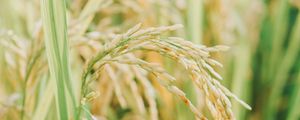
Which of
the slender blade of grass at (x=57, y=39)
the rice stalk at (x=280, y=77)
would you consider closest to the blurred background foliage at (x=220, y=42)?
the rice stalk at (x=280, y=77)

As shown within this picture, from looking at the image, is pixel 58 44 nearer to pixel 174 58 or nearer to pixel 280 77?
pixel 174 58

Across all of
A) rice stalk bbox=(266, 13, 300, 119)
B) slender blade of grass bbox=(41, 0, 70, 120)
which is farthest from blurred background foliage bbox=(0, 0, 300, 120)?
slender blade of grass bbox=(41, 0, 70, 120)

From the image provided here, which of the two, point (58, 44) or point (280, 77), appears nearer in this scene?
point (58, 44)

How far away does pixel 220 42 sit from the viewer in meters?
1.46

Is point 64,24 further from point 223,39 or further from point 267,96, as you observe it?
point 267,96

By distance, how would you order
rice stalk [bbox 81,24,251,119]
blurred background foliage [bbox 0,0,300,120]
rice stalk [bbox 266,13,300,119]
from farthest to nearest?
rice stalk [bbox 266,13,300,119]
blurred background foliage [bbox 0,0,300,120]
rice stalk [bbox 81,24,251,119]

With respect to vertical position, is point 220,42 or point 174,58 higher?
point 174,58

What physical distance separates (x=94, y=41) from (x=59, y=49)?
27 centimetres

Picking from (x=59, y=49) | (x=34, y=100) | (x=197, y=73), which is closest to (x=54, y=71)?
(x=59, y=49)

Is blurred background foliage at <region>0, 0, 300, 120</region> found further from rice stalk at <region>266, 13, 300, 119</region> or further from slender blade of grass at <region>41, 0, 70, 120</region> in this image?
slender blade of grass at <region>41, 0, 70, 120</region>

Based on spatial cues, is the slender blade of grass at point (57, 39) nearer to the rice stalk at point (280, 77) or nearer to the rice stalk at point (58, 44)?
the rice stalk at point (58, 44)

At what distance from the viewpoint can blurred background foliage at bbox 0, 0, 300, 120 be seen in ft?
3.67

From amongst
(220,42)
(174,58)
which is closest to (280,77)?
(220,42)

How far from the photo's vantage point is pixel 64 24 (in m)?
0.63
